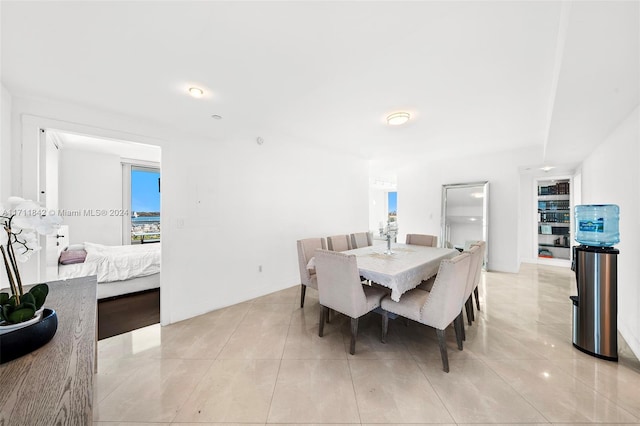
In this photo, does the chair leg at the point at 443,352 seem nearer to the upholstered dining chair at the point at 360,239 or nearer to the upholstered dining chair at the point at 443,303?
the upholstered dining chair at the point at 443,303

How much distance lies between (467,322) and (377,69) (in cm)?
273

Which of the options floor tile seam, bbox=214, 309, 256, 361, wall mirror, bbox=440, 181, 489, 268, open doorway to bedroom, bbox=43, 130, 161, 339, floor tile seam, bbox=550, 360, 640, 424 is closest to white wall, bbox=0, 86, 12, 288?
open doorway to bedroom, bbox=43, 130, 161, 339

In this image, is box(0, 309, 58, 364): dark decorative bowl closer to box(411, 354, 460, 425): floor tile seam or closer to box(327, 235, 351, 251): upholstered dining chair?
box(411, 354, 460, 425): floor tile seam

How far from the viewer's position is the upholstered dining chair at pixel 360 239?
376cm

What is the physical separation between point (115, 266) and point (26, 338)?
3.20 m

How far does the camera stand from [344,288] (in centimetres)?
209

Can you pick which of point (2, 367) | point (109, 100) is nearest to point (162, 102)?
point (109, 100)

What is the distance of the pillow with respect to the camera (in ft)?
10.7

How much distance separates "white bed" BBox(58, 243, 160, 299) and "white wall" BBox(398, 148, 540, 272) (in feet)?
17.2

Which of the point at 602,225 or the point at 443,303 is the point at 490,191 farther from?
the point at 443,303

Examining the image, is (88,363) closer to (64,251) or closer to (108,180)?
(64,251)

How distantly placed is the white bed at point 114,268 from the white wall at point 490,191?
5.25m

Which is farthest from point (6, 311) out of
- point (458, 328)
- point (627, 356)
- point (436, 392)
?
point (627, 356)

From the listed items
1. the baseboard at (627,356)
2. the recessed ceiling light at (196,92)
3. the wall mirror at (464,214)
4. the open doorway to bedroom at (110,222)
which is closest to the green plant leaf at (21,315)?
the recessed ceiling light at (196,92)
